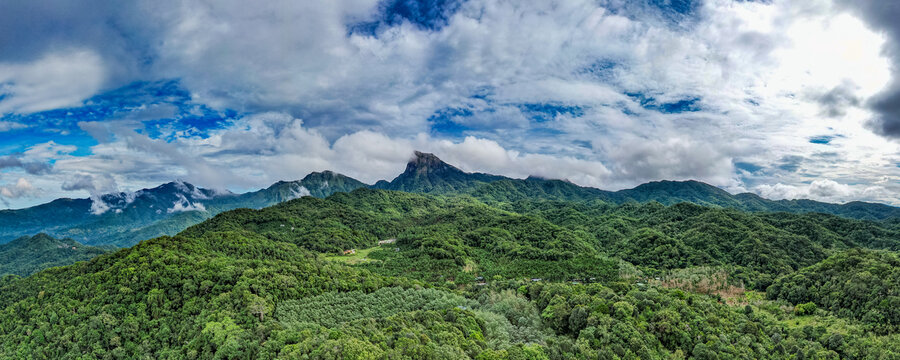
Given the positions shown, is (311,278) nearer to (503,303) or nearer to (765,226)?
(503,303)

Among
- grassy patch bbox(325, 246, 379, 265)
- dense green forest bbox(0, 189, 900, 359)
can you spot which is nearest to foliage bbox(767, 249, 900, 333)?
dense green forest bbox(0, 189, 900, 359)

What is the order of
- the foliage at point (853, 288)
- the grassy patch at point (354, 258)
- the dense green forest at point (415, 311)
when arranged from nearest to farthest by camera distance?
the dense green forest at point (415, 311) < the foliage at point (853, 288) < the grassy patch at point (354, 258)

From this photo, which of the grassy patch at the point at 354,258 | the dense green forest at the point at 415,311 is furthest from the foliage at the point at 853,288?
the grassy patch at the point at 354,258

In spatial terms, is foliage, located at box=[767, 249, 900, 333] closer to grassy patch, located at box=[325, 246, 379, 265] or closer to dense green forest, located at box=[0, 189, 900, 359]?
dense green forest, located at box=[0, 189, 900, 359]

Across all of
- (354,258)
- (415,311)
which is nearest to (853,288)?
(415,311)

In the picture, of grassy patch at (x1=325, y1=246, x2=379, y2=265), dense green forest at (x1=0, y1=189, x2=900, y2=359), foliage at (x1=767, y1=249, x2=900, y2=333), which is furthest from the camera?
grassy patch at (x1=325, y1=246, x2=379, y2=265)

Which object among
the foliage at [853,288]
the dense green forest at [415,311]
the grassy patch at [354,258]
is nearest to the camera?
the dense green forest at [415,311]

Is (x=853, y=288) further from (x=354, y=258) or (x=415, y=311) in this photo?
(x=354, y=258)

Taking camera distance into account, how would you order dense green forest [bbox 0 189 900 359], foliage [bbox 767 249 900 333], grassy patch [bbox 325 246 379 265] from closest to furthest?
dense green forest [bbox 0 189 900 359], foliage [bbox 767 249 900 333], grassy patch [bbox 325 246 379 265]

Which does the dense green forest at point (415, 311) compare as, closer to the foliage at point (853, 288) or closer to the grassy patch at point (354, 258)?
the foliage at point (853, 288)

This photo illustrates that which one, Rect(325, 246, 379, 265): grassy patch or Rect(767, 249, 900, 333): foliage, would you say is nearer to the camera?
Rect(767, 249, 900, 333): foliage

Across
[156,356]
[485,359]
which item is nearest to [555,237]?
[485,359]
